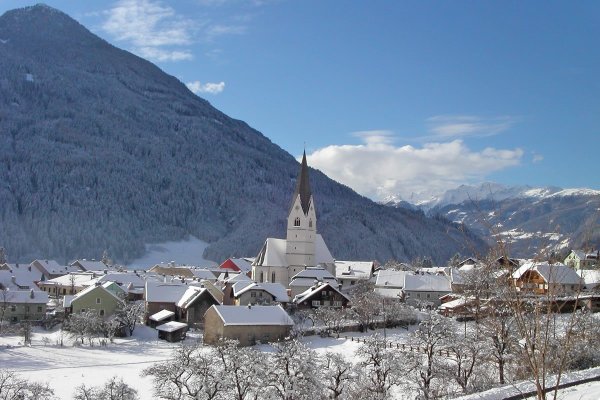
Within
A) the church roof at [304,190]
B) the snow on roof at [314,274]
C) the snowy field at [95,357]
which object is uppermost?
the church roof at [304,190]

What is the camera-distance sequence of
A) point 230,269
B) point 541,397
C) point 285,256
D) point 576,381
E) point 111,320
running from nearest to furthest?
1. point 541,397
2. point 576,381
3. point 111,320
4. point 285,256
5. point 230,269

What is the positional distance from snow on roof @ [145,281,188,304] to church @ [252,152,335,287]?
1913cm

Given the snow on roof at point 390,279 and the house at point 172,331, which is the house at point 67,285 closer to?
the house at point 172,331

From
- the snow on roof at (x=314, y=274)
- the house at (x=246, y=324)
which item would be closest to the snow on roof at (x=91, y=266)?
the snow on roof at (x=314, y=274)

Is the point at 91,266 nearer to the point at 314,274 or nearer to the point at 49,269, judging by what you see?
the point at 49,269

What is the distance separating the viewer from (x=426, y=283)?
73.0 metres

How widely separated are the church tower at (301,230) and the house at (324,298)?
17.7 metres

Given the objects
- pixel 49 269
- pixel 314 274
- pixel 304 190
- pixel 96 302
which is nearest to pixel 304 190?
pixel 304 190

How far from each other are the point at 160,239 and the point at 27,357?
14519cm

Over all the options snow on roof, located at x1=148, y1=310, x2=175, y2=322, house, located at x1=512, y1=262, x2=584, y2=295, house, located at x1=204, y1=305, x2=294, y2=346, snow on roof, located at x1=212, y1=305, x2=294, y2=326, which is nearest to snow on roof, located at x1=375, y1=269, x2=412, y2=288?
snow on roof, located at x1=212, y1=305, x2=294, y2=326

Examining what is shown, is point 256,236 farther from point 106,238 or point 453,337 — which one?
point 453,337

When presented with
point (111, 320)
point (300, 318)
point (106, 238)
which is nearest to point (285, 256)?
point (300, 318)

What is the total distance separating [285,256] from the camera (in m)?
83.2

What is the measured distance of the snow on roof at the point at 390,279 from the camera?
243 feet
